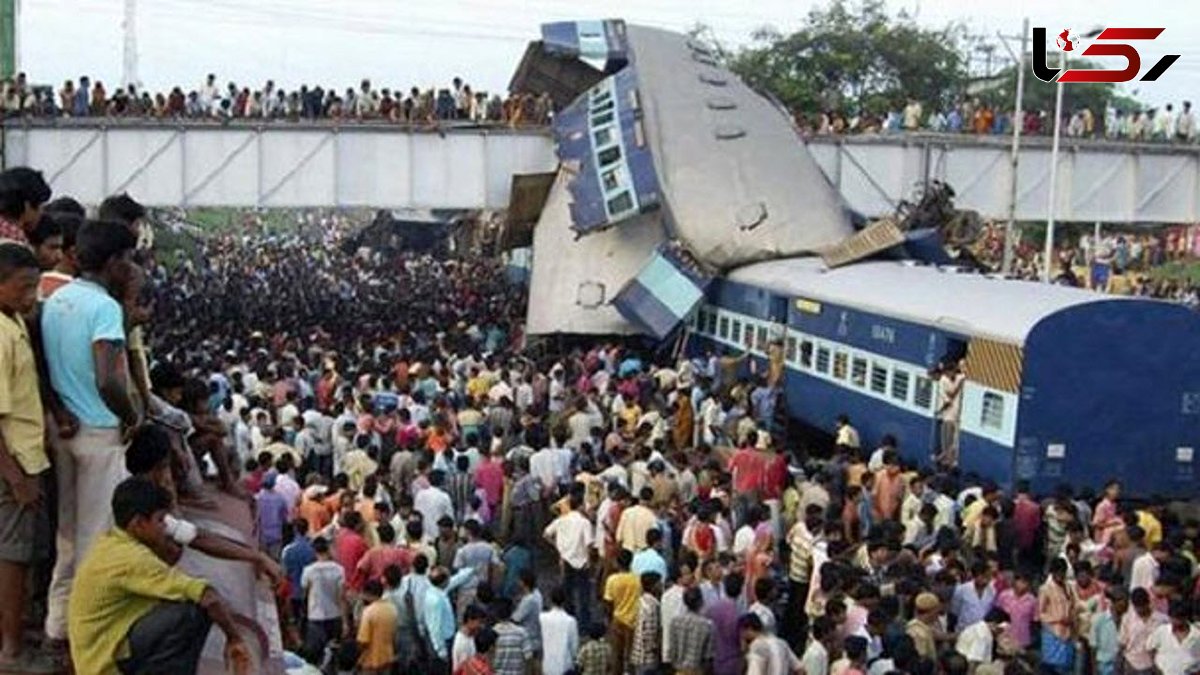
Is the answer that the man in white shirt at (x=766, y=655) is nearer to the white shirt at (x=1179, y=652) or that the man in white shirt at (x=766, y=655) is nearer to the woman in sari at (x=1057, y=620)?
the woman in sari at (x=1057, y=620)

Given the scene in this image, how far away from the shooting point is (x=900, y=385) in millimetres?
19875

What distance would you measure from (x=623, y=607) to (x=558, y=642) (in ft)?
3.67

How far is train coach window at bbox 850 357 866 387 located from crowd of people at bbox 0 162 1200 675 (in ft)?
4.29

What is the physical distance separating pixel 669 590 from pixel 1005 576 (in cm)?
273

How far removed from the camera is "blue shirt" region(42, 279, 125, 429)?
5.84 metres

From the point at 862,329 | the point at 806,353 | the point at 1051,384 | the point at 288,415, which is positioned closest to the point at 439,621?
the point at 288,415

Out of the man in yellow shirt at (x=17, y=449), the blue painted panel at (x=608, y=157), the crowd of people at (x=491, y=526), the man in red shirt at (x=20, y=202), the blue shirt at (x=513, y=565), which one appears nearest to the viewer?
the man in yellow shirt at (x=17, y=449)

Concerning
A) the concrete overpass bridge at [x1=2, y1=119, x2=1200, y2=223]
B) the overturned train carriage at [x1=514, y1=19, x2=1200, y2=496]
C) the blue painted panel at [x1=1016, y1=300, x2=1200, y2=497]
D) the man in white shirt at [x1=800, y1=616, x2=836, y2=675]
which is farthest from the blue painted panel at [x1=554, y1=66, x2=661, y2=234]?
the man in white shirt at [x1=800, y1=616, x2=836, y2=675]

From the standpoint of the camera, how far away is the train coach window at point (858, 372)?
21.1m

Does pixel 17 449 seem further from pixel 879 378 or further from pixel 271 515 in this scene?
pixel 879 378

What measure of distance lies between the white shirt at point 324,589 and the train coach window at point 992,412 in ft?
30.4

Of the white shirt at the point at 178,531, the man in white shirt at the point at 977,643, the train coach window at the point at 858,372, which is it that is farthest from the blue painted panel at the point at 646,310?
the white shirt at the point at 178,531

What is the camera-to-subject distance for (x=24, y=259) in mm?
5660

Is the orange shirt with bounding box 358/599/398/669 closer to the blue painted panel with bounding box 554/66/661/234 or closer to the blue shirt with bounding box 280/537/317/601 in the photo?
the blue shirt with bounding box 280/537/317/601
